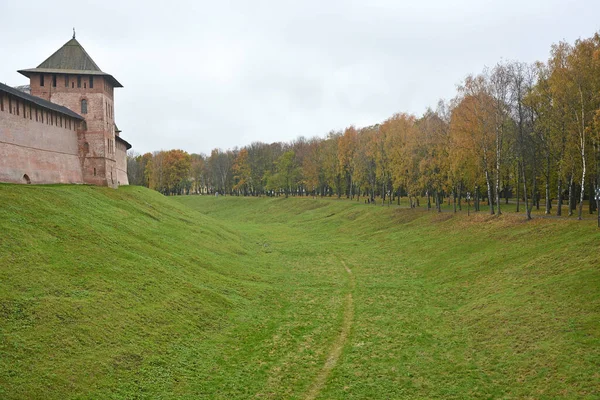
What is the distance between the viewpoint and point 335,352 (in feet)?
59.0

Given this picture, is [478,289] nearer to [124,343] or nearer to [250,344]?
[250,344]

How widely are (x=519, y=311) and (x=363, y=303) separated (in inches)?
325

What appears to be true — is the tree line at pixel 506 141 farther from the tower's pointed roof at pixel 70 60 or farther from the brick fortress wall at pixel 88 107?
the tower's pointed roof at pixel 70 60

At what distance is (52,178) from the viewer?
4078 centimetres

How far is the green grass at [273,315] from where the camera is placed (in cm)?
1420

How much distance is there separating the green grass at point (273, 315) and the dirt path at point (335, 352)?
4.7 inches

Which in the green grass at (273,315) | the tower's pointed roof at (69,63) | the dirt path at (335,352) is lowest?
the dirt path at (335,352)

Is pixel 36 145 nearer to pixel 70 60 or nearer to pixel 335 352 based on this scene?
pixel 70 60

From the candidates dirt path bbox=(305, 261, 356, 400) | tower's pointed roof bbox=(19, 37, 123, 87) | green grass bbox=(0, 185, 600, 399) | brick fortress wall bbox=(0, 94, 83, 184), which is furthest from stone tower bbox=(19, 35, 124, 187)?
dirt path bbox=(305, 261, 356, 400)

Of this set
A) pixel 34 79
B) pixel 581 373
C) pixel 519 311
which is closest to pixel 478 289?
pixel 519 311

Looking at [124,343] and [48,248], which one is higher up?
[48,248]

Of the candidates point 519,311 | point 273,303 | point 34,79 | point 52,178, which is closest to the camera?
point 519,311

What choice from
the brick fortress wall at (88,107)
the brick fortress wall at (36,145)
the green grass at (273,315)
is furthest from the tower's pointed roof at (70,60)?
the green grass at (273,315)

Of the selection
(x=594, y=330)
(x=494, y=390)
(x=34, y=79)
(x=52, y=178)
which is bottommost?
(x=494, y=390)
